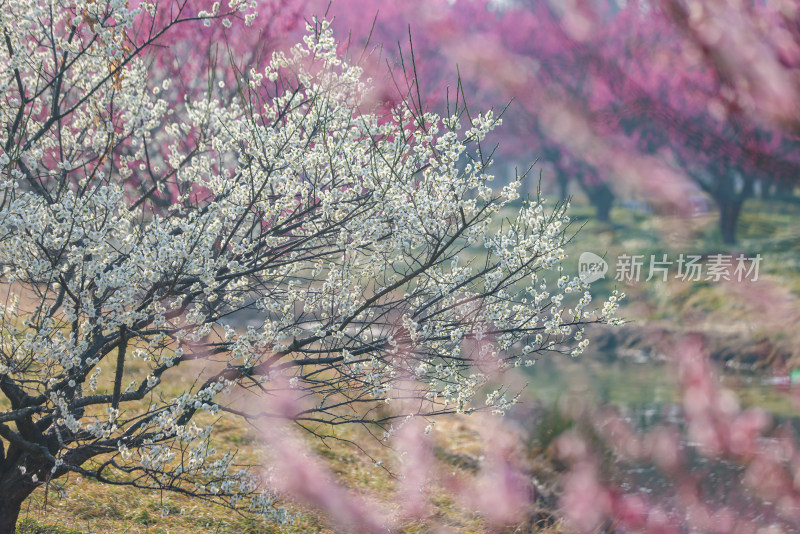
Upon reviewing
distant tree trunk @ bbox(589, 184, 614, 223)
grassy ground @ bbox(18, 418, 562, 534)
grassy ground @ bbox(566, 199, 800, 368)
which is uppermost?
distant tree trunk @ bbox(589, 184, 614, 223)

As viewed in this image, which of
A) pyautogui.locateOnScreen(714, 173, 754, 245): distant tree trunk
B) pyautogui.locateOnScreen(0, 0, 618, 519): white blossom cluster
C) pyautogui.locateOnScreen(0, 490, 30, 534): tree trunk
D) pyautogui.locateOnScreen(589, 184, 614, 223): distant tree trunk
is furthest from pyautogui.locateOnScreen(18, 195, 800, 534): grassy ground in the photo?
pyautogui.locateOnScreen(589, 184, 614, 223): distant tree trunk

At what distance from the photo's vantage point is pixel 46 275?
3.84 metres

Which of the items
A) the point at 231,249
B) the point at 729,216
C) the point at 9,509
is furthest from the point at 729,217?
the point at 9,509

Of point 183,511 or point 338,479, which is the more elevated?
point 338,479

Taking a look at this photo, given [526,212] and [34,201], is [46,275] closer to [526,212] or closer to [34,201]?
[34,201]

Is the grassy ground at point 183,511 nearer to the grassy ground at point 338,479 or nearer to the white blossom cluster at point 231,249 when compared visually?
the grassy ground at point 338,479

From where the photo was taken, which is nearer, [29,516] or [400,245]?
[400,245]

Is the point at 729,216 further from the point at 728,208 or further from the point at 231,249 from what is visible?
the point at 231,249

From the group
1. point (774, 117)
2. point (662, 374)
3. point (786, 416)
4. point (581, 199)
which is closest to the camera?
point (774, 117)

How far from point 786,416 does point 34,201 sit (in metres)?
9.79

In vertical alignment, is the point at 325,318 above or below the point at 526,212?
below

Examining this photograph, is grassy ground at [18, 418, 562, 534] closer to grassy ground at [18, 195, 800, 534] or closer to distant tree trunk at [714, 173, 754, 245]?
grassy ground at [18, 195, 800, 534]

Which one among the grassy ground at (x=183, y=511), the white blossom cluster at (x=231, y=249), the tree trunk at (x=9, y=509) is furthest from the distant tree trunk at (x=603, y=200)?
the tree trunk at (x=9, y=509)

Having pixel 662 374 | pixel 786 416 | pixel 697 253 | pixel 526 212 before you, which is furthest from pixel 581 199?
pixel 526 212
